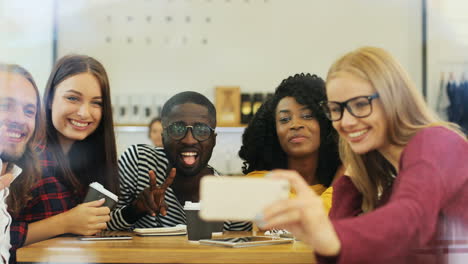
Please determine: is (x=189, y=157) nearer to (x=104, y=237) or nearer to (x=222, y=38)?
(x=104, y=237)

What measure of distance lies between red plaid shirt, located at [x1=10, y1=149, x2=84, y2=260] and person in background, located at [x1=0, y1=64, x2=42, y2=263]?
4cm

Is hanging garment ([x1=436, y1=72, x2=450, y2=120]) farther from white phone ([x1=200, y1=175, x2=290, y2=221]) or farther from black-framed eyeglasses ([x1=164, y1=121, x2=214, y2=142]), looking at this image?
white phone ([x1=200, y1=175, x2=290, y2=221])

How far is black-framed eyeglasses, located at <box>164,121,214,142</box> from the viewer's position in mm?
1718

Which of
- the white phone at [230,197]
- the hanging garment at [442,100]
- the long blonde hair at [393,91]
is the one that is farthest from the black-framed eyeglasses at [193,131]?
the hanging garment at [442,100]

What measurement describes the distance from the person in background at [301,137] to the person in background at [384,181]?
64 cm

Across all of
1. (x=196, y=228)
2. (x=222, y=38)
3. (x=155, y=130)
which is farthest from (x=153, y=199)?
(x=222, y=38)

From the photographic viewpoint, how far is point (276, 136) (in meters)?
2.06

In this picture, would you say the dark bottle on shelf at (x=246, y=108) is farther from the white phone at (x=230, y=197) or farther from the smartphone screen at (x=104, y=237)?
the white phone at (x=230, y=197)

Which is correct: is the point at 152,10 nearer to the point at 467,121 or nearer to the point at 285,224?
the point at 467,121

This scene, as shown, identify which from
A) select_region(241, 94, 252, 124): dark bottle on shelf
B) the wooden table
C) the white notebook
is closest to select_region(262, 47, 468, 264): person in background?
the wooden table

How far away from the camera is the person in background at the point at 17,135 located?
4.69 ft

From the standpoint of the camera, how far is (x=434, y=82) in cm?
371

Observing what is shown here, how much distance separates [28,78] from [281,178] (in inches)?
38.0

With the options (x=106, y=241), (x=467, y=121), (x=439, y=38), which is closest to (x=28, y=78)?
(x=106, y=241)
